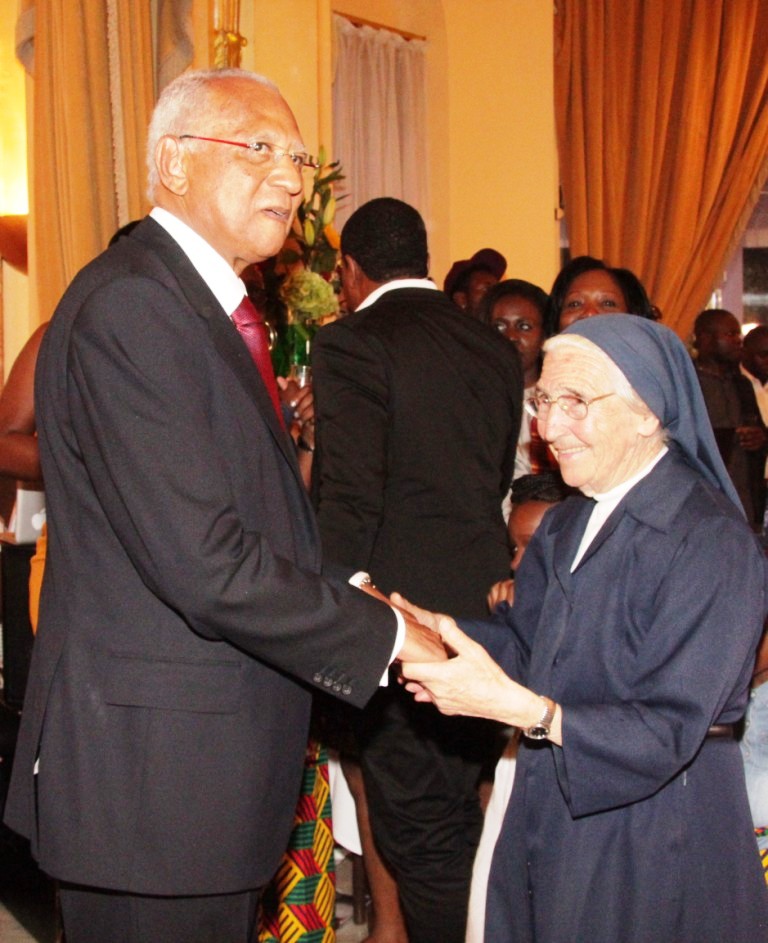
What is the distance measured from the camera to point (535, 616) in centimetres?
245

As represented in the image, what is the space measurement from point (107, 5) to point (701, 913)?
4205mm

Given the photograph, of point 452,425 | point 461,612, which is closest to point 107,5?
point 452,425

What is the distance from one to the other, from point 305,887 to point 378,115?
A: 5209 mm

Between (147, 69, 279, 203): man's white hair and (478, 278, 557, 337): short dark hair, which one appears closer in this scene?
(147, 69, 279, 203): man's white hair

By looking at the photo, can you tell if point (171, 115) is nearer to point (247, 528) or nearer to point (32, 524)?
point (247, 528)

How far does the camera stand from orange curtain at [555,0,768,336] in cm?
793

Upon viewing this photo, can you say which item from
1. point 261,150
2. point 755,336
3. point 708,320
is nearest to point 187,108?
point 261,150

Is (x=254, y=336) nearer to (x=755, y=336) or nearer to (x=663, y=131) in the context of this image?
(x=755, y=336)

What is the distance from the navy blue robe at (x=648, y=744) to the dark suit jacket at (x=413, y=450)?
1005 mm

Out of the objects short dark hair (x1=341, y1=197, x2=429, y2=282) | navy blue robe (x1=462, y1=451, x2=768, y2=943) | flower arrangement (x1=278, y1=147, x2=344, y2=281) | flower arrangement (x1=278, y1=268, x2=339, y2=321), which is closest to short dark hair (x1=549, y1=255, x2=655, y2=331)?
short dark hair (x1=341, y1=197, x2=429, y2=282)

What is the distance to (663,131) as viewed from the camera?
8.01 m

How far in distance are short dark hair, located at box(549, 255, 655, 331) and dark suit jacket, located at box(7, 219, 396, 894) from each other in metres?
2.17

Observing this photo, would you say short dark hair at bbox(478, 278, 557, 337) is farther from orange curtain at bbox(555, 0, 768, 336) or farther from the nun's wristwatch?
orange curtain at bbox(555, 0, 768, 336)

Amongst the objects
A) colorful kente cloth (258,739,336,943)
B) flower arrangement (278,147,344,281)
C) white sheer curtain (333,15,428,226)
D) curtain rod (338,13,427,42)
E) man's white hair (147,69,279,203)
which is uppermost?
curtain rod (338,13,427,42)
